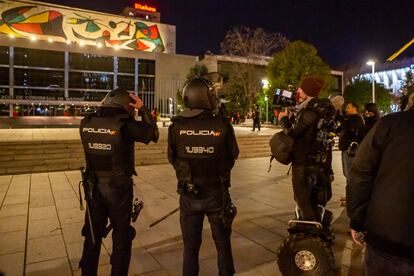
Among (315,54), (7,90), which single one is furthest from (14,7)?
(315,54)

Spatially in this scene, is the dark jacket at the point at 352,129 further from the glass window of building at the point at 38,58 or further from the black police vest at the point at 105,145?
the glass window of building at the point at 38,58

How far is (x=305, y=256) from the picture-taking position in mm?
3127

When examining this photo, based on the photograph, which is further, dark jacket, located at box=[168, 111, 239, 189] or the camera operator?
the camera operator

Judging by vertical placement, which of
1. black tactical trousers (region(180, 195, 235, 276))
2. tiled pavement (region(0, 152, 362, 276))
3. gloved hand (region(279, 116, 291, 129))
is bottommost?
tiled pavement (region(0, 152, 362, 276))

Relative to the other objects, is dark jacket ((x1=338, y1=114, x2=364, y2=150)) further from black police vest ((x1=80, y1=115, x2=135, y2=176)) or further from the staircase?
the staircase

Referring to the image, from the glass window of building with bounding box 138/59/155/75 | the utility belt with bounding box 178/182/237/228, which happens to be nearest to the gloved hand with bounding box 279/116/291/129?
the utility belt with bounding box 178/182/237/228

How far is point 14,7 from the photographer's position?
2023 inches

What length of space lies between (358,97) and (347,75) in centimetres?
2678

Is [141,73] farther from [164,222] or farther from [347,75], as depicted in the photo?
[164,222]

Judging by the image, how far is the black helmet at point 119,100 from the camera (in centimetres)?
318

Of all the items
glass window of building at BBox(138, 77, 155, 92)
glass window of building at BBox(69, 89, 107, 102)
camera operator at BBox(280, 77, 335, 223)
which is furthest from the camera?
glass window of building at BBox(138, 77, 155, 92)

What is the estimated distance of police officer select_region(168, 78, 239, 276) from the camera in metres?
2.81

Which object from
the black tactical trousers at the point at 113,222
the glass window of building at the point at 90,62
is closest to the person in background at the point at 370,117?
the black tactical trousers at the point at 113,222

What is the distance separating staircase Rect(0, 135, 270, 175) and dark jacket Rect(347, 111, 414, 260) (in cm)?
1016
